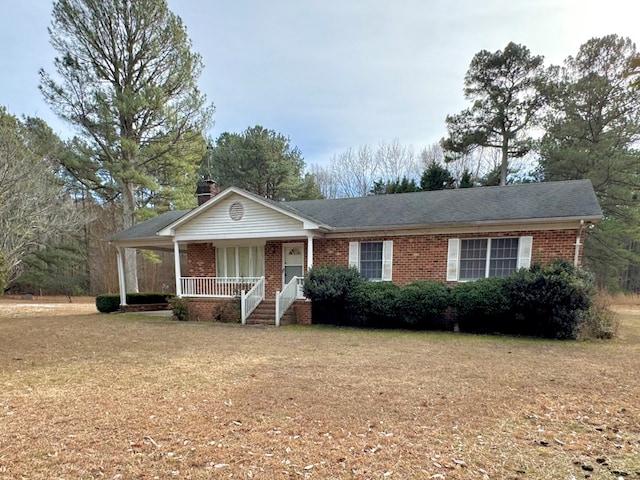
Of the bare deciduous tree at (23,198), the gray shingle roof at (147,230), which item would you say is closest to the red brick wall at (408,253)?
the gray shingle roof at (147,230)

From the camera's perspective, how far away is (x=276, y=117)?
26.6m

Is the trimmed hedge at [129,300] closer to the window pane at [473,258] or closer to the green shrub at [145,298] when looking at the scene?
the green shrub at [145,298]

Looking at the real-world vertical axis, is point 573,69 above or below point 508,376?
above

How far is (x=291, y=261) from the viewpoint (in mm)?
12961

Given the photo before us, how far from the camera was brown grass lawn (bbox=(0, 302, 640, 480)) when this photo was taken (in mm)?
2801

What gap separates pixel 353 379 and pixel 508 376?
8.17 ft

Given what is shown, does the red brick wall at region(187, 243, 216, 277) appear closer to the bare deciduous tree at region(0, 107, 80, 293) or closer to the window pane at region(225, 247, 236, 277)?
the window pane at region(225, 247, 236, 277)

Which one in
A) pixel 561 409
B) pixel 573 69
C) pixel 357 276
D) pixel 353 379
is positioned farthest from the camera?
pixel 573 69

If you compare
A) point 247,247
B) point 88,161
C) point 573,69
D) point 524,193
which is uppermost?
point 573,69

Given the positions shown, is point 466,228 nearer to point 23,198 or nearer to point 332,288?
point 332,288

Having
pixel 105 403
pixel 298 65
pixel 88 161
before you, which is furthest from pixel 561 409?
pixel 88 161

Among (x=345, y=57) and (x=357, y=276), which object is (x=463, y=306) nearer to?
(x=357, y=276)

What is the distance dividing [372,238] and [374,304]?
2.44 m

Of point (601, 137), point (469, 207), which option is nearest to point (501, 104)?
point (601, 137)
